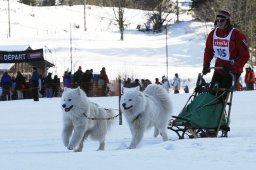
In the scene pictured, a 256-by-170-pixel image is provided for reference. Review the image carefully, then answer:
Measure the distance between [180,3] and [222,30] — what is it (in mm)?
58649

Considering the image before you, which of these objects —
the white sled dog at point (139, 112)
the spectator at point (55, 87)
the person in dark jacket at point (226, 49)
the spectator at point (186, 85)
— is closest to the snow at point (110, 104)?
the white sled dog at point (139, 112)

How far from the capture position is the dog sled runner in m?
6.86

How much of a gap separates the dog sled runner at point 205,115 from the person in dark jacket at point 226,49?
0.18 m

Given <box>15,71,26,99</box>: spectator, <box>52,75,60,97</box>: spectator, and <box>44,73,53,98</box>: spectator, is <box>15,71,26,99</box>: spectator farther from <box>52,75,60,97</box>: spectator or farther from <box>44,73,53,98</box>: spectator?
<box>52,75,60,97</box>: spectator

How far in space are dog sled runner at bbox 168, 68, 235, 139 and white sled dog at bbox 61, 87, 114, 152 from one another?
3.25ft

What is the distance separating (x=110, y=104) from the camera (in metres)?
15.8

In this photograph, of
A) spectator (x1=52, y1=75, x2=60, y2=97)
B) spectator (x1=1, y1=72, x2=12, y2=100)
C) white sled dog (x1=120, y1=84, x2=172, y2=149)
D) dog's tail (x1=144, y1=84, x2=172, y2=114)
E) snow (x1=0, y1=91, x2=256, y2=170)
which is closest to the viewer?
snow (x1=0, y1=91, x2=256, y2=170)

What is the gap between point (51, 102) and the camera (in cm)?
1673

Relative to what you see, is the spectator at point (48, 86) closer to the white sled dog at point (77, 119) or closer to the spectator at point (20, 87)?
the spectator at point (20, 87)

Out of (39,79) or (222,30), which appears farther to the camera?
(39,79)

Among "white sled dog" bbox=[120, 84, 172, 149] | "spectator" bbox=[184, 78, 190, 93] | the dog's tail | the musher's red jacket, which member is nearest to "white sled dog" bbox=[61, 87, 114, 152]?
"white sled dog" bbox=[120, 84, 172, 149]

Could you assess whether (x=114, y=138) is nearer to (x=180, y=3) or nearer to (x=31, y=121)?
(x=31, y=121)

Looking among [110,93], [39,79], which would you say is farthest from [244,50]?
[110,93]

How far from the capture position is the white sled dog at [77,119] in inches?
267
